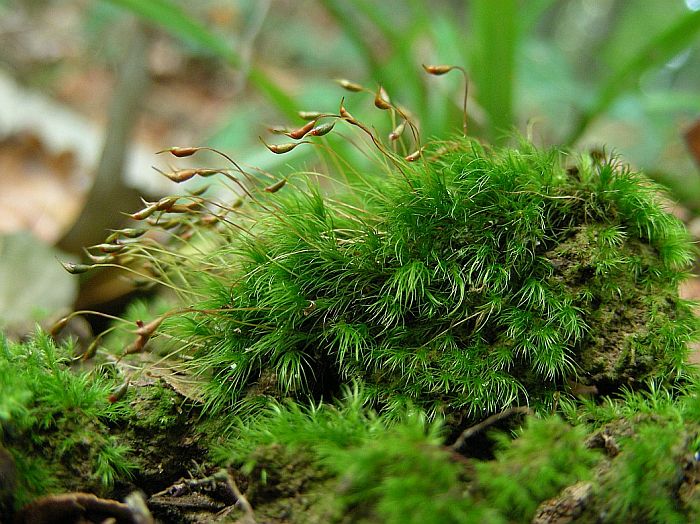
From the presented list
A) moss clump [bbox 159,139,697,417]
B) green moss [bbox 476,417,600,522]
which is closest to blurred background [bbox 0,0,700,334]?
moss clump [bbox 159,139,697,417]

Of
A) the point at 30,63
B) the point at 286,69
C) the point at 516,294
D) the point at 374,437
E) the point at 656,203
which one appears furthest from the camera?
the point at 286,69

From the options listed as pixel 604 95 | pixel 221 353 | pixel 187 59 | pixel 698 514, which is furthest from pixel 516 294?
pixel 187 59

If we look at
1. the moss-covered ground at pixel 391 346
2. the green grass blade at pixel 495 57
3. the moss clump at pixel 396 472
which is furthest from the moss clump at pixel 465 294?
the green grass blade at pixel 495 57

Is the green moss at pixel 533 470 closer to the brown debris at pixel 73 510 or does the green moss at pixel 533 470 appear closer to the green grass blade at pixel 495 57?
the brown debris at pixel 73 510

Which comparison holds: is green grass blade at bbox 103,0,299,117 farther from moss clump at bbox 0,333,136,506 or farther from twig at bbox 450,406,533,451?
twig at bbox 450,406,533,451

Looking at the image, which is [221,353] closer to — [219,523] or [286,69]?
[219,523]

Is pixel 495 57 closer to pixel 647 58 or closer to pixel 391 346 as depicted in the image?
pixel 647 58

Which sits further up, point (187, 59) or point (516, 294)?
point (187, 59)
